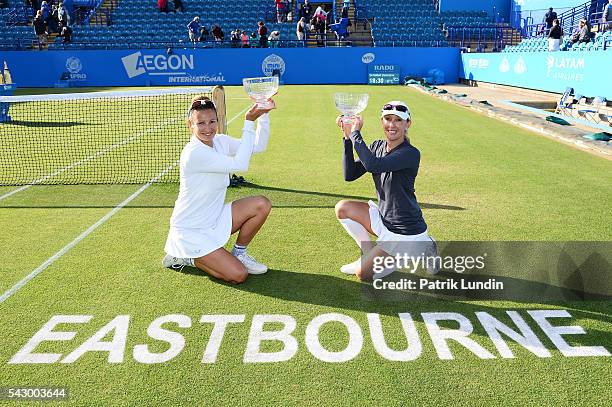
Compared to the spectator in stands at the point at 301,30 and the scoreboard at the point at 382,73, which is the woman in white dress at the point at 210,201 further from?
the spectator in stands at the point at 301,30

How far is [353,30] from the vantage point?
4250cm

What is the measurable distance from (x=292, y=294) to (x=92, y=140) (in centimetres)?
1131

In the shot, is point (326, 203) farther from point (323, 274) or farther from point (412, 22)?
point (412, 22)

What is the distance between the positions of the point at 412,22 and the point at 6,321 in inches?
1607

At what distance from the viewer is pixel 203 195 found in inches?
219

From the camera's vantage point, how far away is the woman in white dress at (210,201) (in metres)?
5.39

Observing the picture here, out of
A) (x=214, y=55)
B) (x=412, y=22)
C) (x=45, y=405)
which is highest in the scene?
(x=412, y=22)

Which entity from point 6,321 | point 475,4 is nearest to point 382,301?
point 6,321

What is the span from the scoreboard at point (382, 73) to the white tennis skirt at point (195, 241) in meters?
32.3

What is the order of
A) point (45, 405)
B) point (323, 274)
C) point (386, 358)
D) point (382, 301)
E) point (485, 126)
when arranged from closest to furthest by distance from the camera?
point (45, 405) < point (386, 358) < point (382, 301) < point (323, 274) < point (485, 126)

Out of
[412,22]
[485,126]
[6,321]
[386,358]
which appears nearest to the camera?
[386,358]

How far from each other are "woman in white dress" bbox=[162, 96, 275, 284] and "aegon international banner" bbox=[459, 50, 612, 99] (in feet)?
59.5

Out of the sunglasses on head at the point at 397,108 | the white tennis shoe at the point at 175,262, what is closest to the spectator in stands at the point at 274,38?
the white tennis shoe at the point at 175,262

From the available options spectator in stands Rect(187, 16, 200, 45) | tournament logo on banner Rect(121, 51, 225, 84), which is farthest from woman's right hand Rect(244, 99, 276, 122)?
spectator in stands Rect(187, 16, 200, 45)
